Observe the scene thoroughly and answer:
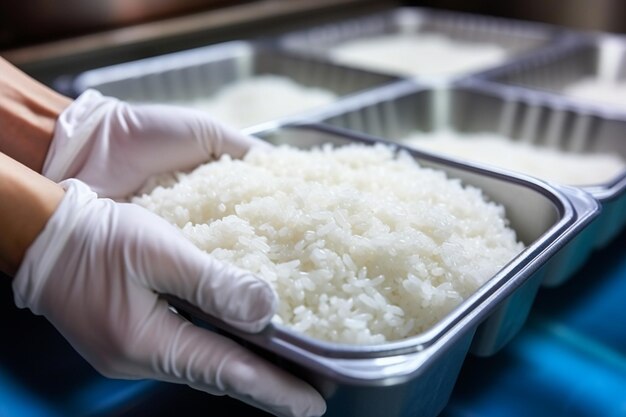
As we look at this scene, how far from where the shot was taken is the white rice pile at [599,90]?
2.03 m

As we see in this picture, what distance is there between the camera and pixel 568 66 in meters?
2.20

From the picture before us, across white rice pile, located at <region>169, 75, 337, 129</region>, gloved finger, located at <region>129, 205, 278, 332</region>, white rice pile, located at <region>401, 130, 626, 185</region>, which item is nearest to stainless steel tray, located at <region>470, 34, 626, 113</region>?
white rice pile, located at <region>401, 130, 626, 185</region>

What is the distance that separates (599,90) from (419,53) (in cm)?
68

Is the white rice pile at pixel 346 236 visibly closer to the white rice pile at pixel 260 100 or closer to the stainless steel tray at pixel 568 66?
the white rice pile at pixel 260 100

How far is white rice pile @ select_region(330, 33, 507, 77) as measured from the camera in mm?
2256

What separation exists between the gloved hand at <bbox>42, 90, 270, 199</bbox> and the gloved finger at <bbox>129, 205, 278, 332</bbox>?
0.34 m

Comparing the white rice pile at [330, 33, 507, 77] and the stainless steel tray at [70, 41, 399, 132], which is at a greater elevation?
the white rice pile at [330, 33, 507, 77]

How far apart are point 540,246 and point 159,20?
Result: 1642 millimetres

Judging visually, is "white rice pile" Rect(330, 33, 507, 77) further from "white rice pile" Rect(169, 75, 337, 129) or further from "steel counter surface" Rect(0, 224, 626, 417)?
"steel counter surface" Rect(0, 224, 626, 417)

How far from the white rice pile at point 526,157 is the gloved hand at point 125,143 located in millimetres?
525

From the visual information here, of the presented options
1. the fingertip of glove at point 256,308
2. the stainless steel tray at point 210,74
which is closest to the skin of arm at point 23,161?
the fingertip of glove at point 256,308

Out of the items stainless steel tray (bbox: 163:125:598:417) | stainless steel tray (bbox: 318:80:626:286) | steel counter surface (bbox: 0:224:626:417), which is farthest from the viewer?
stainless steel tray (bbox: 318:80:626:286)

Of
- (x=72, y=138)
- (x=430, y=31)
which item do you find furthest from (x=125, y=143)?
(x=430, y=31)

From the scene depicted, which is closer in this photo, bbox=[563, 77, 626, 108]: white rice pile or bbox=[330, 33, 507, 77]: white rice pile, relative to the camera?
bbox=[563, 77, 626, 108]: white rice pile
